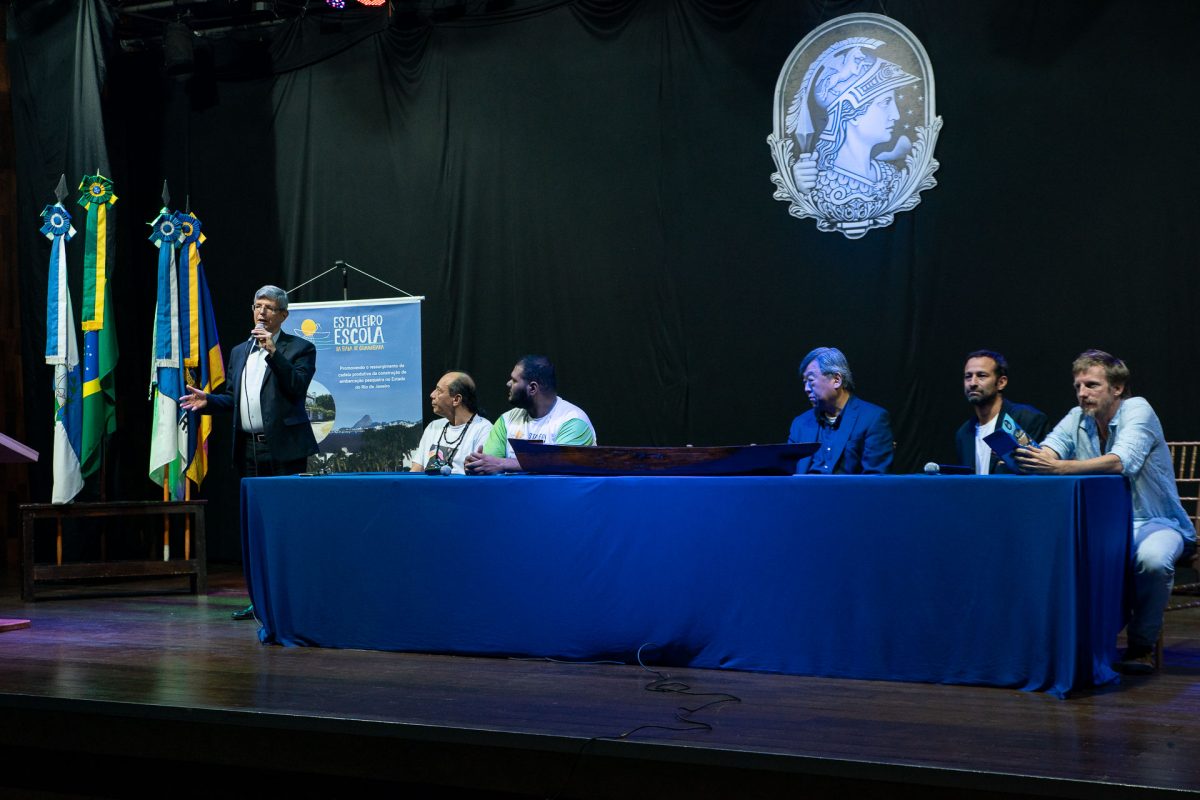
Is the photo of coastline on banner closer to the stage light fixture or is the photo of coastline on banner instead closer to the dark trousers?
the stage light fixture

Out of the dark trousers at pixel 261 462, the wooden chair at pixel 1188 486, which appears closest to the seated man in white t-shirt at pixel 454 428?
the dark trousers at pixel 261 462

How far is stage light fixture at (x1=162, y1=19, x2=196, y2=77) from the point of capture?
7156 mm

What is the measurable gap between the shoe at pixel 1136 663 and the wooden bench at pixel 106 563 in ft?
13.5

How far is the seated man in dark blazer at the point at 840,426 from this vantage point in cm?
439

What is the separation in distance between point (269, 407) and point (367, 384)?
6.51 feet

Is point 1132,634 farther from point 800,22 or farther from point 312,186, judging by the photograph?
point 312,186

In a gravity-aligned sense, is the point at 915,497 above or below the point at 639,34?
below

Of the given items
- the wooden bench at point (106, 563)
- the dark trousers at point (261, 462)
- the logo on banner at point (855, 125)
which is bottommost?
the wooden bench at point (106, 563)

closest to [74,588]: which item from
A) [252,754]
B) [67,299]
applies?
[67,299]

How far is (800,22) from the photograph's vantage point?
625 cm

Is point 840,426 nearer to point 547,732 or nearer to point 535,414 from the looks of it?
point 535,414

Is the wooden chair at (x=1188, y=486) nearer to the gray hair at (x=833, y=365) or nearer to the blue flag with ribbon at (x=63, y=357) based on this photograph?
the gray hair at (x=833, y=365)

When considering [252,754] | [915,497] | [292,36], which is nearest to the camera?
[252,754]

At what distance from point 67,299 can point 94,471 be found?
89cm
